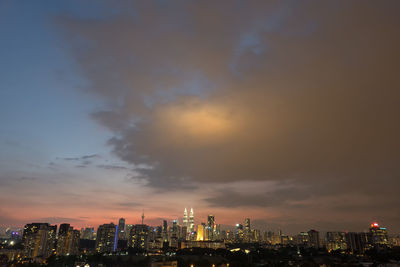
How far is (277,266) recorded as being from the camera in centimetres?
6109

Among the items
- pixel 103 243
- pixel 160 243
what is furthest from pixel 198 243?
pixel 103 243

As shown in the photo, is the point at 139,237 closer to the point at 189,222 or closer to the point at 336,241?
the point at 189,222

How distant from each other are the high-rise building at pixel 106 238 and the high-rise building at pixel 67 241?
23813mm

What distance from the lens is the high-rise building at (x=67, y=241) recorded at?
106 meters

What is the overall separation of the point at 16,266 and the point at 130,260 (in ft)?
86.3

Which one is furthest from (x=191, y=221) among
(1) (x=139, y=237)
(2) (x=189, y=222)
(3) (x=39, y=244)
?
(3) (x=39, y=244)

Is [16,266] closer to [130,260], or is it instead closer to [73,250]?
[130,260]

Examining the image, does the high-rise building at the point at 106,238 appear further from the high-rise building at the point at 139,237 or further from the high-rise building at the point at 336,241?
the high-rise building at the point at 336,241

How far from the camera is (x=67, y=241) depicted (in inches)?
4296

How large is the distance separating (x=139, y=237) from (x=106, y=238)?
1709cm

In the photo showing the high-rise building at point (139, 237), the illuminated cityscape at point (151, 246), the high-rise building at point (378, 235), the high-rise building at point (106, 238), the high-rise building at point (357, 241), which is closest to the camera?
the illuminated cityscape at point (151, 246)

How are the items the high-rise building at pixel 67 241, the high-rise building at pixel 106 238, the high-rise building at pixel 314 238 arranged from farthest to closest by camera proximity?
the high-rise building at pixel 314 238 < the high-rise building at pixel 106 238 < the high-rise building at pixel 67 241

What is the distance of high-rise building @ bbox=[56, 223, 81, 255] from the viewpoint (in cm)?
10625

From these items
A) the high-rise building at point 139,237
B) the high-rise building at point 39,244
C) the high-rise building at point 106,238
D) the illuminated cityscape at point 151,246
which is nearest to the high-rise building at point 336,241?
the illuminated cityscape at point 151,246
